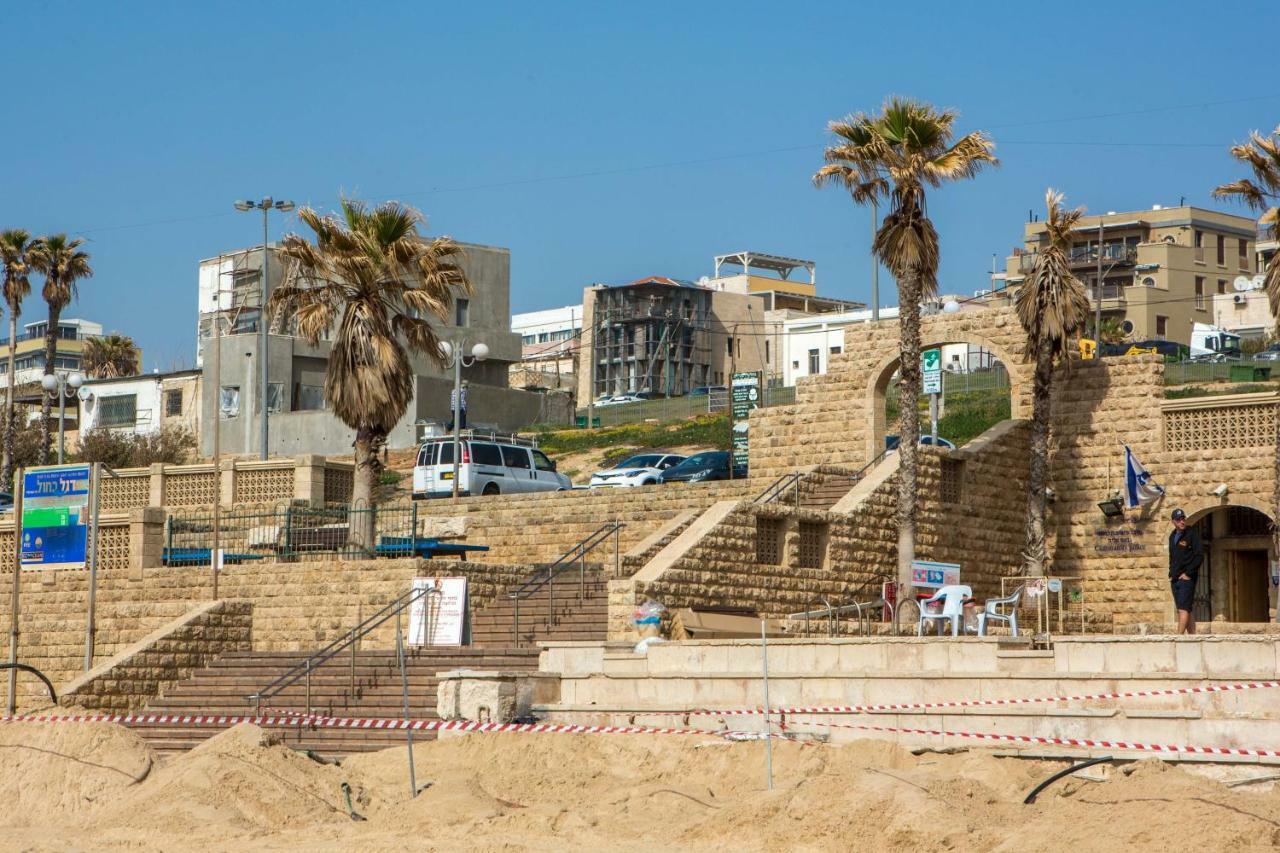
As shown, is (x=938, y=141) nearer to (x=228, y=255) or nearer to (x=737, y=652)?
(x=737, y=652)

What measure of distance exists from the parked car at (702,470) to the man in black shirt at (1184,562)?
49.2 ft

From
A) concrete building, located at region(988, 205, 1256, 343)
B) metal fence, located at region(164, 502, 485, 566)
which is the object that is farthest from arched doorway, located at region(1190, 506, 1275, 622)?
concrete building, located at region(988, 205, 1256, 343)

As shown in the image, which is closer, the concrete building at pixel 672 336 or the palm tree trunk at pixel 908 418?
the palm tree trunk at pixel 908 418

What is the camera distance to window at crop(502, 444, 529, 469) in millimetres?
37719

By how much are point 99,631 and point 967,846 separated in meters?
16.5

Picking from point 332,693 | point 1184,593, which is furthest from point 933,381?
point 332,693

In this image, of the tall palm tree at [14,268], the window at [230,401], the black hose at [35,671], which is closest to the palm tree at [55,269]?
the tall palm tree at [14,268]

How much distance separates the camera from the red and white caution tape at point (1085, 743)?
53.9 ft

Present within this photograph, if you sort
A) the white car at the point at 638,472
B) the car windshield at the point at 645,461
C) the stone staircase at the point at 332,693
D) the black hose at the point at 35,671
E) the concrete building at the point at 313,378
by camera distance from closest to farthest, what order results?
the stone staircase at the point at 332,693, the black hose at the point at 35,671, the white car at the point at 638,472, the car windshield at the point at 645,461, the concrete building at the point at 313,378

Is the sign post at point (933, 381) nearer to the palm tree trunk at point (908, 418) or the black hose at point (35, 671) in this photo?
the palm tree trunk at point (908, 418)

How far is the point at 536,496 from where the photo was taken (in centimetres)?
3319

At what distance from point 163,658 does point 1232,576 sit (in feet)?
61.6

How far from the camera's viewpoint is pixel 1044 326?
29672 millimetres

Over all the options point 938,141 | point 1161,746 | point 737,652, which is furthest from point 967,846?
point 938,141
